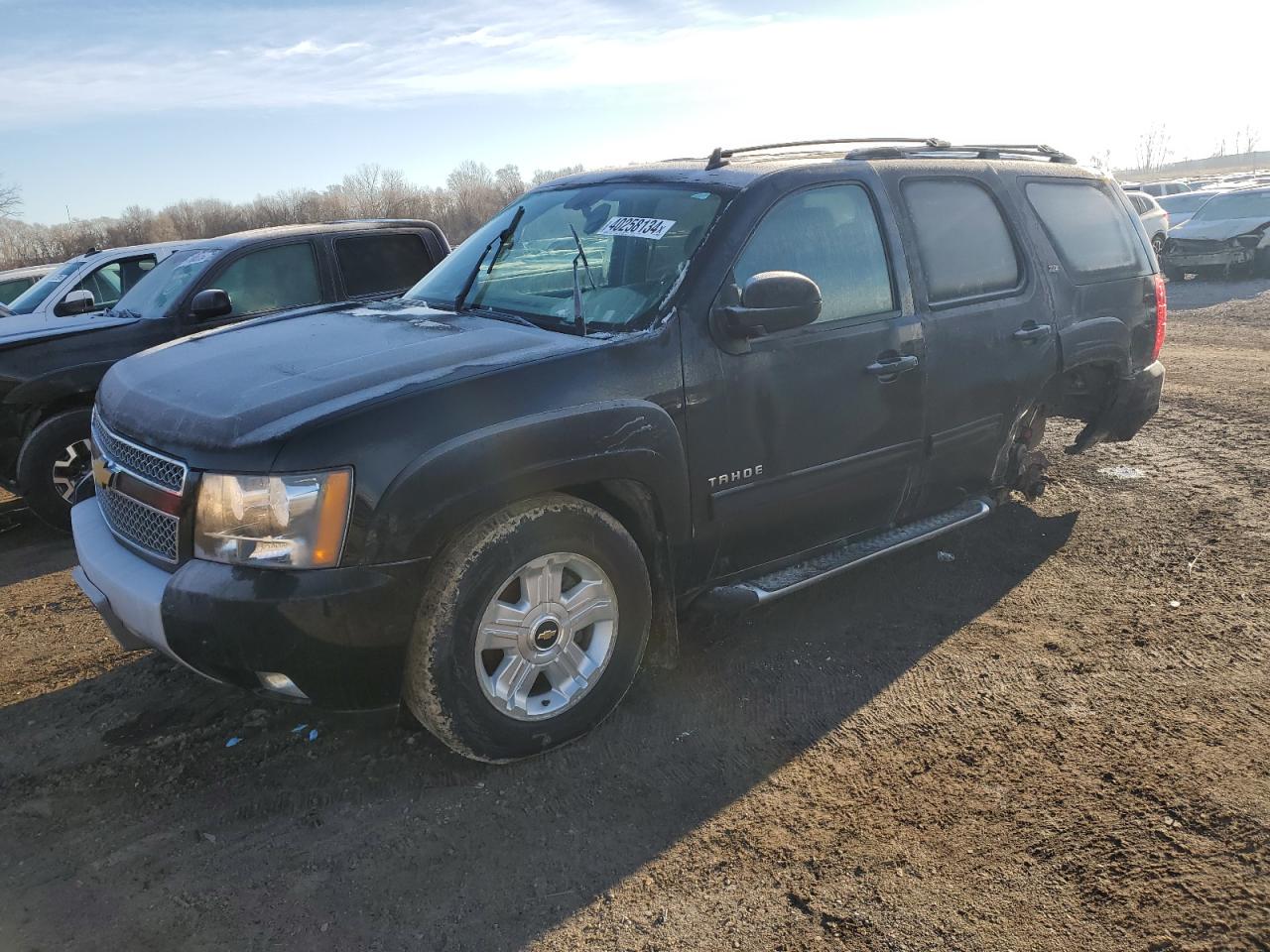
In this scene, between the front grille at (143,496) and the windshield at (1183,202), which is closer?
the front grille at (143,496)

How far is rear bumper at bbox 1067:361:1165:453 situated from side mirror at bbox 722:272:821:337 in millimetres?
2813

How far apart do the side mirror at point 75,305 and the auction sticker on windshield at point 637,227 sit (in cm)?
581

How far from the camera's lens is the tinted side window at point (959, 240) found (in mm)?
4129

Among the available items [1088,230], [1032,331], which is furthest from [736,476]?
[1088,230]

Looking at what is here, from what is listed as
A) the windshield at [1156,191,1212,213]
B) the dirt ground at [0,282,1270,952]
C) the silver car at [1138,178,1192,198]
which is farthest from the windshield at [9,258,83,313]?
the silver car at [1138,178,1192,198]

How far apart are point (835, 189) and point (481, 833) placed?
2.80 m

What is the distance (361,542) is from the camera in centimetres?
267

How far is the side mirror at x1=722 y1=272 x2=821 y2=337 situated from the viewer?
3.29 metres

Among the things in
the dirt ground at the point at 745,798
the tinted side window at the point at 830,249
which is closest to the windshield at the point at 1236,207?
the dirt ground at the point at 745,798

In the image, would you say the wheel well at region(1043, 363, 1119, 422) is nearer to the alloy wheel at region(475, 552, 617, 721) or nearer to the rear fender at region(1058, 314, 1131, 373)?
the rear fender at region(1058, 314, 1131, 373)

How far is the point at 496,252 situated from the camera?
4.16 m

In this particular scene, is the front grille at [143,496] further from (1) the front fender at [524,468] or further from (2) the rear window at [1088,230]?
(2) the rear window at [1088,230]

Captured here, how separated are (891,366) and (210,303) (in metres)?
4.56

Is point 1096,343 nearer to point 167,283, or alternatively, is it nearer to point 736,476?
point 736,476
